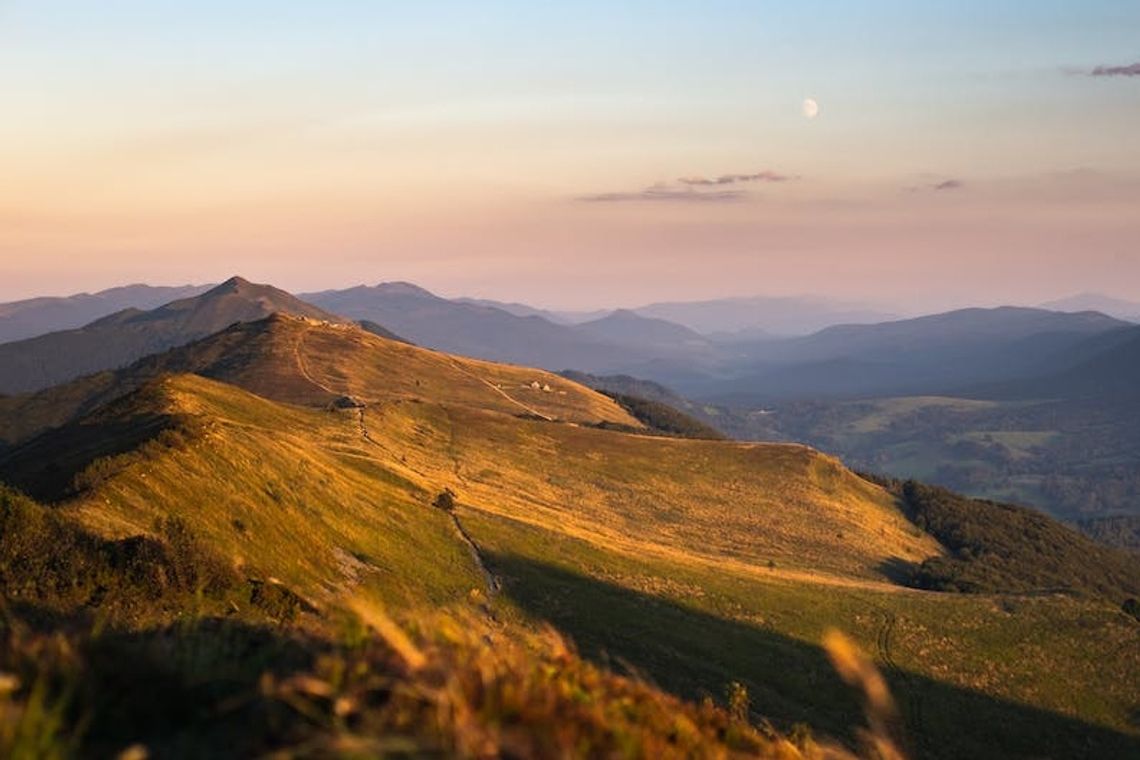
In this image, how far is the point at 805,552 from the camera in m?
120

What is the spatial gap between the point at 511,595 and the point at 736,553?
1927 inches

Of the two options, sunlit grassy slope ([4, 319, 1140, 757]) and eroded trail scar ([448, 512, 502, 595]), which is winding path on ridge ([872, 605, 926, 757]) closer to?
sunlit grassy slope ([4, 319, 1140, 757])

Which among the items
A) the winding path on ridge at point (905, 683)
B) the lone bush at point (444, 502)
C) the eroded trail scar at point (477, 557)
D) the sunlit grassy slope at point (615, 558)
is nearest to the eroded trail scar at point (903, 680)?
the winding path on ridge at point (905, 683)

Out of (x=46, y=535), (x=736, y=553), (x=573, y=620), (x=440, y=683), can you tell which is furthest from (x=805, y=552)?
(x=440, y=683)

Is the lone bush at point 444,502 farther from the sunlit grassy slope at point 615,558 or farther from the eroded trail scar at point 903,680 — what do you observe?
the eroded trail scar at point 903,680

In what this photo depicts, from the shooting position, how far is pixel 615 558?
89.9 m

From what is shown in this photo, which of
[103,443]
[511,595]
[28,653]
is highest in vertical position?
[28,653]

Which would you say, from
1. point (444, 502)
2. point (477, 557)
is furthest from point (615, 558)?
point (477, 557)

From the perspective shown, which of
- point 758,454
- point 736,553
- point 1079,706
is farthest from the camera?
point 758,454

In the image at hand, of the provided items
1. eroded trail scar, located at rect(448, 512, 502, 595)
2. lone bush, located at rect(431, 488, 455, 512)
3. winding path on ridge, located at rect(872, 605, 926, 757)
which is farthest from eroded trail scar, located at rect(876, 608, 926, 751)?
lone bush, located at rect(431, 488, 455, 512)

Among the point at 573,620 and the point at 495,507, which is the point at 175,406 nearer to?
the point at 495,507

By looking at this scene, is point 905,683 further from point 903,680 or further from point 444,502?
point 444,502

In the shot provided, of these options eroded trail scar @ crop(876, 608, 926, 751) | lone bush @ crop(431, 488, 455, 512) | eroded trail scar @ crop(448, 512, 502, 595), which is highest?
lone bush @ crop(431, 488, 455, 512)

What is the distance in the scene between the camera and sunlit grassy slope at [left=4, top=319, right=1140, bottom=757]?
57688mm
